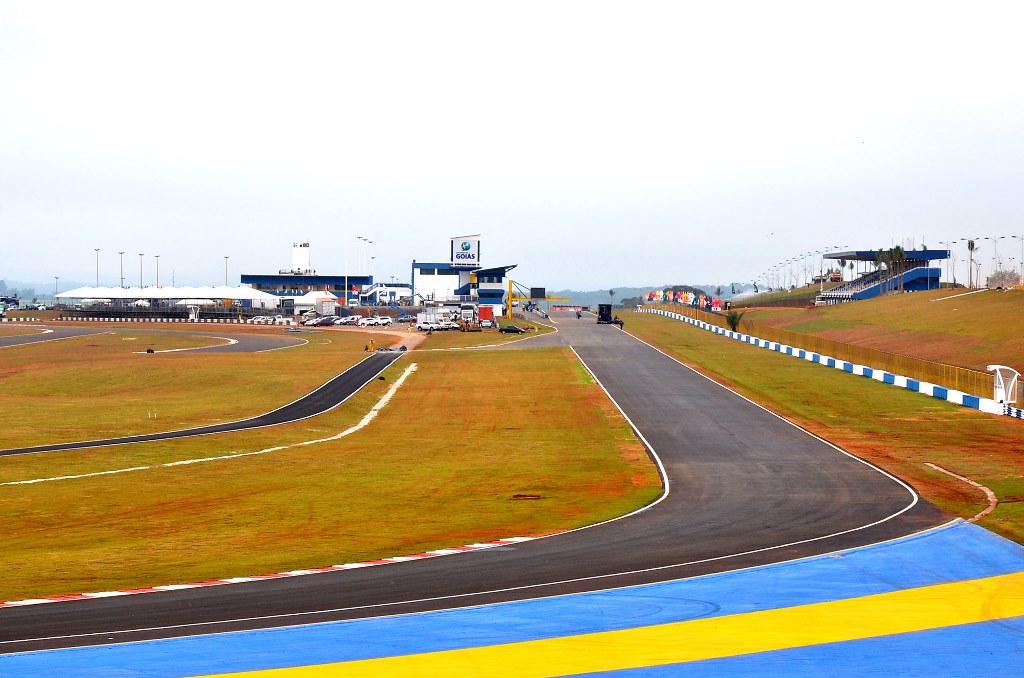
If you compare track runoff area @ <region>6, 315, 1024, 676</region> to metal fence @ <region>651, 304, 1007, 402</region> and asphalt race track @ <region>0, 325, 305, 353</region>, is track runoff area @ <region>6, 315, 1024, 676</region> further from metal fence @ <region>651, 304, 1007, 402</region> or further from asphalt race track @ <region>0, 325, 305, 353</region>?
asphalt race track @ <region>0, 325, 305, 353</region>

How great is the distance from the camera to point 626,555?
2189 cm

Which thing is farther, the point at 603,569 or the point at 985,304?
the point at 985,304

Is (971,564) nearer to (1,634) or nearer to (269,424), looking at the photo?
(1,634)

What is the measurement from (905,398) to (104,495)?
4588cm

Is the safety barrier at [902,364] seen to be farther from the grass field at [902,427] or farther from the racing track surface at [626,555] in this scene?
the racing track surface at [626,555]

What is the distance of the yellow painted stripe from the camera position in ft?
49.2

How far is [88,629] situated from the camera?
54.0 ft

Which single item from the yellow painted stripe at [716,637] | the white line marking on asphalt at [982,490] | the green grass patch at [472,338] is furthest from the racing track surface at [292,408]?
the white line marking on asphalt at [982,490]

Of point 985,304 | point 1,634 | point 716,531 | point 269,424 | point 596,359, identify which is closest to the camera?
point 1,634

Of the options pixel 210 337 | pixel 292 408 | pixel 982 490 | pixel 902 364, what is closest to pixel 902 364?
pixel 902 364

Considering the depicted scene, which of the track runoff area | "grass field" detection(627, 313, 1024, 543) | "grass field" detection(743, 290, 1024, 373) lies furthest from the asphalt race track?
the track runoff area

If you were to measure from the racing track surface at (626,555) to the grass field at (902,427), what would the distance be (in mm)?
1618

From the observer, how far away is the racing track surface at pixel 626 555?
17.2 m

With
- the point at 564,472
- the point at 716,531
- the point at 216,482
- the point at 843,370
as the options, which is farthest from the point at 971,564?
the point at 843,370
